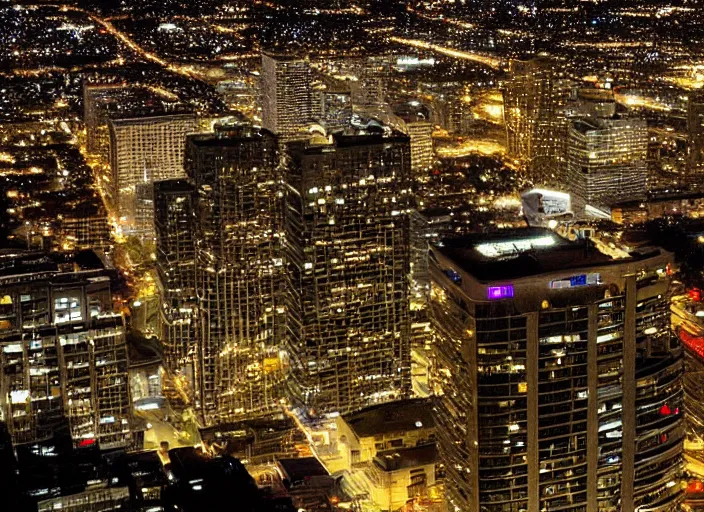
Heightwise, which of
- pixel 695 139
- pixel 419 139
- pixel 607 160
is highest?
pixel 419 139

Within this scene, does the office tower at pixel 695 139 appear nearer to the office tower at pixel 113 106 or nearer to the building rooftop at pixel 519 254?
the office tower at pixel 113 106

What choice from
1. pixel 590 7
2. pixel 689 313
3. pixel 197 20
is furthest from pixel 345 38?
pixel 689 313

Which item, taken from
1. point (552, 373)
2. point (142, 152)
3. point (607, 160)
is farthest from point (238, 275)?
point (607, 160)

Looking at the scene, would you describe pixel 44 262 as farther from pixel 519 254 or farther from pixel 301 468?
pixel 519 254

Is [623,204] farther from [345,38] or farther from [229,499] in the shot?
[345,38]

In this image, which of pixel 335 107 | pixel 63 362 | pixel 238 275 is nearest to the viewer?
pixel 63 362

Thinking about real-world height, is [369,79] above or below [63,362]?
above

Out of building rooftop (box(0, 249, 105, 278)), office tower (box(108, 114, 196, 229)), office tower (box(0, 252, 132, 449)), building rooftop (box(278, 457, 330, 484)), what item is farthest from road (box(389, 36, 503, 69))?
building rooftop (box(278, 457, 330, 484))
